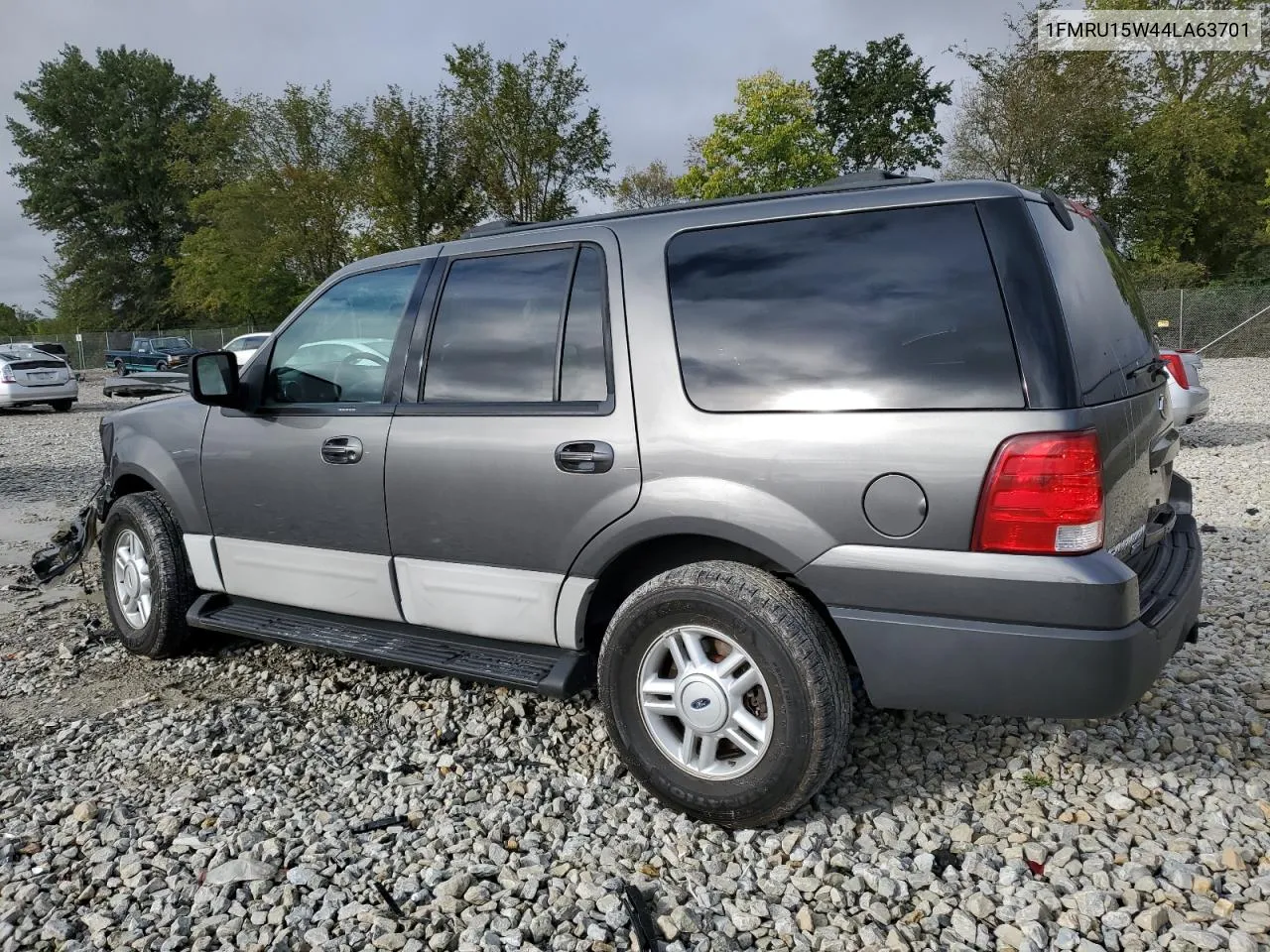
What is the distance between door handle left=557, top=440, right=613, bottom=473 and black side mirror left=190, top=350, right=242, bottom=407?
5.65 feet

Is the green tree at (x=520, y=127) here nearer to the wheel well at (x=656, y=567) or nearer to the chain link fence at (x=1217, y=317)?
the chain link fence at (x=1217, y=317)

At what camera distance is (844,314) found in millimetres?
2848

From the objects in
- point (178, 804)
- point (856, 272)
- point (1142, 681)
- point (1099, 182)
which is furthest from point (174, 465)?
point (1099, 182)

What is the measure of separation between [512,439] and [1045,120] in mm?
38993

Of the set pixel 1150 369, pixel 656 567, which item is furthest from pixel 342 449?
pixel 1150 369

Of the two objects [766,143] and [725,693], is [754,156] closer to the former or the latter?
[766,143]

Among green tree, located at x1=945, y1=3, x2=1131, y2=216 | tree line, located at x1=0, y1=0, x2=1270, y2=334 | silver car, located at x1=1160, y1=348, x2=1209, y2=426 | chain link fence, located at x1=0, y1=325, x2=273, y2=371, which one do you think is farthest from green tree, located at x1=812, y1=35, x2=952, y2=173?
silver car, located at x1=1160, y1=348, x2=1209, y2=426

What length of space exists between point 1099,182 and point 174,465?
4277 centimetres

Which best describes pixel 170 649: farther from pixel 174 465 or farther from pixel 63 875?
pixel 63 875

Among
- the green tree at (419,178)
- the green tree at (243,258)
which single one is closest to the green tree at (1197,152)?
the green tree at (419,178)

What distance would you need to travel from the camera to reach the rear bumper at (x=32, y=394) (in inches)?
798

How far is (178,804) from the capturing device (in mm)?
3322

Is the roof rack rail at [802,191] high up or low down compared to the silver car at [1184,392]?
up

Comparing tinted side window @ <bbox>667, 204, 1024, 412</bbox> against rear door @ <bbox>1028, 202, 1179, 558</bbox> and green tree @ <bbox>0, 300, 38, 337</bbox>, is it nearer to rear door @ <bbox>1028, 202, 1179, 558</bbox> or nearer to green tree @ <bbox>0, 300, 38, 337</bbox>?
rear door @ <bbox>1028, 202, 1179, 558</bbox>
